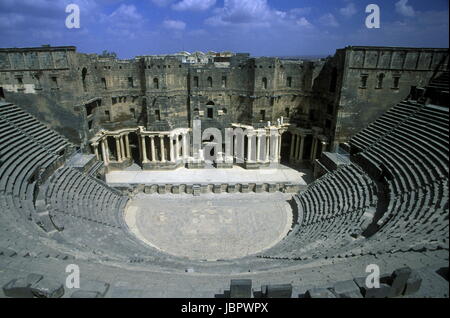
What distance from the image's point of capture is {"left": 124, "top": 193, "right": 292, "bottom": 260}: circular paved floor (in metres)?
16.8

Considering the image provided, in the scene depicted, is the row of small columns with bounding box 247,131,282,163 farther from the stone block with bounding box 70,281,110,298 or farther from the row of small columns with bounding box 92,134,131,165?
the stone block with bounding box 70,281,110,298

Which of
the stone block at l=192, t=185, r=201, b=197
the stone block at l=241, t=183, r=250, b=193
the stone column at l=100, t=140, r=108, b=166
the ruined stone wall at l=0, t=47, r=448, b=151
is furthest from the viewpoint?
the stone column at l=100, t=140, r=108, b=166

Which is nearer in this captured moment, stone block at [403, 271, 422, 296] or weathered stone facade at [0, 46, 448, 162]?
stone block at [403, 271, 422, 296]

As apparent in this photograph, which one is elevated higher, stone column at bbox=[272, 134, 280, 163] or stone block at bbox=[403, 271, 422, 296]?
stone block at bbox=[403, 271, 422, 296]

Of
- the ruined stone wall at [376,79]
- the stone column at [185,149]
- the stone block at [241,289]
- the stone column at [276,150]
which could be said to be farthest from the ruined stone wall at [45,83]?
the ruined stone wall at [376,79]

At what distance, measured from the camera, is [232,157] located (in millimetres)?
29219

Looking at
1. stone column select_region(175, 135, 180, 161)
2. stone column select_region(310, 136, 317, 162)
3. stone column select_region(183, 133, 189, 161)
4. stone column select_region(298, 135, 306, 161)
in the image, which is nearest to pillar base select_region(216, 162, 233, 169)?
stone column select_region(183, 133, 189, 161)

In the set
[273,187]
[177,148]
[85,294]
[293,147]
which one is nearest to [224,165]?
[177,148]

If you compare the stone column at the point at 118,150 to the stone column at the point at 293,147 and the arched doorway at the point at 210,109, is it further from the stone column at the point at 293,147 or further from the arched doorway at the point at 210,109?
the stone column at the point at 293,147

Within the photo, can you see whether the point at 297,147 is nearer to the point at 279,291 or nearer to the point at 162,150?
the point at 162,150

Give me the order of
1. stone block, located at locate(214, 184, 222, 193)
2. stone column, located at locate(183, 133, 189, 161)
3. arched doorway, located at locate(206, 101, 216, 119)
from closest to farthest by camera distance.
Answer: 1. stone block, located at locate(214, 184, 222, 193)
2. stone column, located at locate(183, 133, 189, 161)
3. arched doorway, located at locate(206, 101, 216, 119)

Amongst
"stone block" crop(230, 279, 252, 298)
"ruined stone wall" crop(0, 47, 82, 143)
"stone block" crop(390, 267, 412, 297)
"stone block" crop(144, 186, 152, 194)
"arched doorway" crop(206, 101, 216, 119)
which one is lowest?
"stone block" crop(144, 186, 152, 194)
